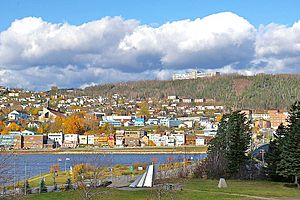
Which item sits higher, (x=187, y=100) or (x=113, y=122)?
(x=187, y=100)

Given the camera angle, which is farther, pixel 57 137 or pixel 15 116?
pixel 15 116

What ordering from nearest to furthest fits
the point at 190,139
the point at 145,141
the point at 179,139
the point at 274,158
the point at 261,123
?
1. the point at 274,158
2. the point at 179,139
3. the point at 145,141
4. the point at 190,139
5. the point at 261,123

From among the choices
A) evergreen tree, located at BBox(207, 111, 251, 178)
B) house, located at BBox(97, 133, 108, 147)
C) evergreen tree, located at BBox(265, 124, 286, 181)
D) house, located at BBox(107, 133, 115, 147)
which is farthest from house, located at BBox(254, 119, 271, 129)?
evergreen tree, located at BBox(265, 124, 286, 181)

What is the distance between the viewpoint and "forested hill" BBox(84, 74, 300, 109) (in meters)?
159

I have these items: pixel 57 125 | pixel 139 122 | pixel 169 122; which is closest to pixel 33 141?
pixel 57 125

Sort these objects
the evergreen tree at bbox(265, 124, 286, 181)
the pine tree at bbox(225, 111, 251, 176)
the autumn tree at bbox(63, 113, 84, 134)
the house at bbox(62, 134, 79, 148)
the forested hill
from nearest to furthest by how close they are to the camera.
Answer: the evergreen tree at bbox(265, 124, 286, 181)
the pine tree at bbox(225, 111, 251, 176)
the house at bbox(62, 134, 79, 148)
the autumn tree at bbox(63, 113, 84, 134)
the forested hill

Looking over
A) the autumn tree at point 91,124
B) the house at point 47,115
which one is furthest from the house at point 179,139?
the house at point 47,115

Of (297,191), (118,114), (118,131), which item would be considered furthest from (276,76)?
(297,191)

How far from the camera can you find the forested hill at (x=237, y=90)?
159m

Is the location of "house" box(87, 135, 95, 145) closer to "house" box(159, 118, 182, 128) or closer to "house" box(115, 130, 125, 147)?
"house" box(115, 130, 125, 147)

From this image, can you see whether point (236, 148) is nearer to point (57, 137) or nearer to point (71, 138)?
point (71, 138)

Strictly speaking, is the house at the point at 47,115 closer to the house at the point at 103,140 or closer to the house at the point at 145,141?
the house at the point at 103,140

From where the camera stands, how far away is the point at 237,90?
172 metres

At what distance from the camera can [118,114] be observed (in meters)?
154
